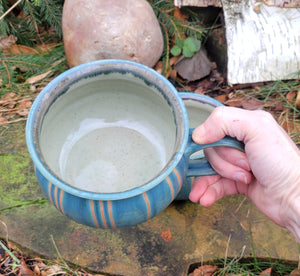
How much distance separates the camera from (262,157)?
1124mm

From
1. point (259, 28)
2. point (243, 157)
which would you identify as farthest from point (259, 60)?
point (243, 157)

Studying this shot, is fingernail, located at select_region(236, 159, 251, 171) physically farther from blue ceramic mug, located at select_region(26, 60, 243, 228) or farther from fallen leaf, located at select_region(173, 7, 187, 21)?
fallen leaf, located at select_region(173, 7, 187, 21)

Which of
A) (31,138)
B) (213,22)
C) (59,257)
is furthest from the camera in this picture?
(213,22)

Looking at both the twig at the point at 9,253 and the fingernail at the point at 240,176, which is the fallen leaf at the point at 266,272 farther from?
the twig at the point at 9,253

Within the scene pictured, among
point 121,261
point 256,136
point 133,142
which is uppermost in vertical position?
point 256,136

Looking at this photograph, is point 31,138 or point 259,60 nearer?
point 31,138

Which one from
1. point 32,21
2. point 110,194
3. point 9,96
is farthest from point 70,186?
point 32,21

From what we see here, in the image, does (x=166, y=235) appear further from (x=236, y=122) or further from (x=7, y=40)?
(x=7, y=40)

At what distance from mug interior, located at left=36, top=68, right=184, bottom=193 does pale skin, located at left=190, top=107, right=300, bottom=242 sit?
16 cm

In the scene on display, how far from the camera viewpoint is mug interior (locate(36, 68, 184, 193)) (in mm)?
1141

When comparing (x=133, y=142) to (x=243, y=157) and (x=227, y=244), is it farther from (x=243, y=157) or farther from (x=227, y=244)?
(x=227, y=244)

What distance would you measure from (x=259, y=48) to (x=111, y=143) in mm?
1070

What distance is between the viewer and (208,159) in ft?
4.05

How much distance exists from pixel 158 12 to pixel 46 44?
73 cm
